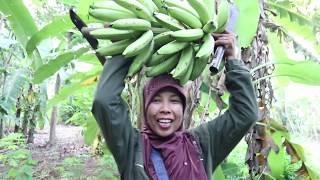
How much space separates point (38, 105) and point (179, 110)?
17.8 ft

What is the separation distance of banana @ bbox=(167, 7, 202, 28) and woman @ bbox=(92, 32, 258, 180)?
Answer: 0.13 metres

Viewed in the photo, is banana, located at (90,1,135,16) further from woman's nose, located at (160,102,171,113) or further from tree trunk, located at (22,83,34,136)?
tree trunk, located at (22,83,34,136)

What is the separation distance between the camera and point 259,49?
2.86 metres

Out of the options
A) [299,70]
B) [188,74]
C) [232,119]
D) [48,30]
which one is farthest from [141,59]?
[299,70]

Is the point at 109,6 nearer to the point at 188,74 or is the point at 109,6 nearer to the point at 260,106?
the point at 188,74

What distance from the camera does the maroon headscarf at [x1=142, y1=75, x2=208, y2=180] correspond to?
1626 mm

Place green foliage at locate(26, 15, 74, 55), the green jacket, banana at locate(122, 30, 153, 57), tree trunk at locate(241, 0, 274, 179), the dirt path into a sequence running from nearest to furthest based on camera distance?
banana at locate(122, 30, 153, 57) < the green jacket < green foliage at locate(26, 15, 74, 55) < tree trunk at locate(241, 0, 274, 179) < the dirt path

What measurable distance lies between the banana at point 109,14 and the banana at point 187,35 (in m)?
0.16

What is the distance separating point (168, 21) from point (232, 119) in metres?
0.46

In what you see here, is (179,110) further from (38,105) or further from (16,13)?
(38,105)

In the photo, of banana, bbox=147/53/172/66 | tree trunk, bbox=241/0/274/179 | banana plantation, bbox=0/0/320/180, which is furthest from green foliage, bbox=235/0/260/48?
banana, bbox=147/53/172/66

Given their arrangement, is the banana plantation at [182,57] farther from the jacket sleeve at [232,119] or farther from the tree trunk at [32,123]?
the tree trunk at [32,123]

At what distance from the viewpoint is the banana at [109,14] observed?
153 centimetres

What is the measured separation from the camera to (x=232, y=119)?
1.77m
